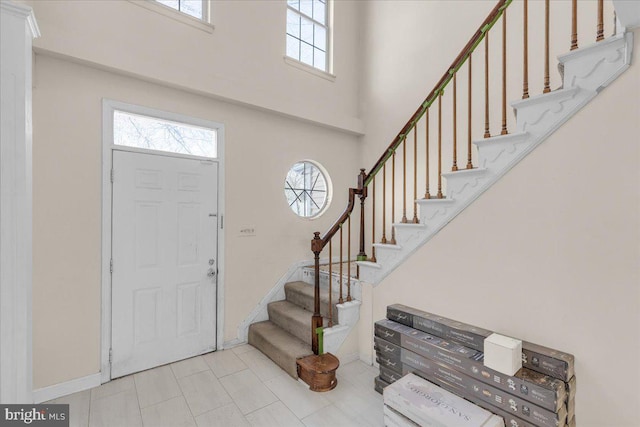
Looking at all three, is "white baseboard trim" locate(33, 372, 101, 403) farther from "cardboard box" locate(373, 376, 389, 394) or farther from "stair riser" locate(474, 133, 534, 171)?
"stair riser" locate(474, 133, 534, 171)

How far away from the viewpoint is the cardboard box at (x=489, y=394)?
1609 millimetres

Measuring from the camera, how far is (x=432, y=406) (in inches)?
73.3

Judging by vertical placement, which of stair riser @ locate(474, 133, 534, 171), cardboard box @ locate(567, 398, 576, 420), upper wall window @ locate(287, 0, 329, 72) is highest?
upper wall window @ locate(287, 0, 329, 72)

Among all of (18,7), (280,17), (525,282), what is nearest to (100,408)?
(18,7)

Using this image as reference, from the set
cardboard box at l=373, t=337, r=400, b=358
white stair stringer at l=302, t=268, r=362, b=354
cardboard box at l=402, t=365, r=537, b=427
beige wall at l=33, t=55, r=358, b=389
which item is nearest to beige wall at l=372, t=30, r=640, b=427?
cardboard box at l=402, t=365, r=537, b=427

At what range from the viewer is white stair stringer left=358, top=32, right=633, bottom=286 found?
1601 mm

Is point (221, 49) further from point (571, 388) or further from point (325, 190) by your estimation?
point (571, 388)

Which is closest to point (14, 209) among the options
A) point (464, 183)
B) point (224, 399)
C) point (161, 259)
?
point (161, 259)

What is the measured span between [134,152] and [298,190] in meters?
2.00

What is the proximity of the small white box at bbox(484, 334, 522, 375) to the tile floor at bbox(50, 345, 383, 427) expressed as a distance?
0.93 m

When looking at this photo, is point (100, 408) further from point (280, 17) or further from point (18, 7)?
point (280, 17)

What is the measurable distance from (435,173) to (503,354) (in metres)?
2.33

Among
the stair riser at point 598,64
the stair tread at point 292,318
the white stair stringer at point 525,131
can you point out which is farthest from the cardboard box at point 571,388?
the stair tread at point 292,318

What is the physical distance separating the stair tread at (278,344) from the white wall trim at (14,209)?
179cm
